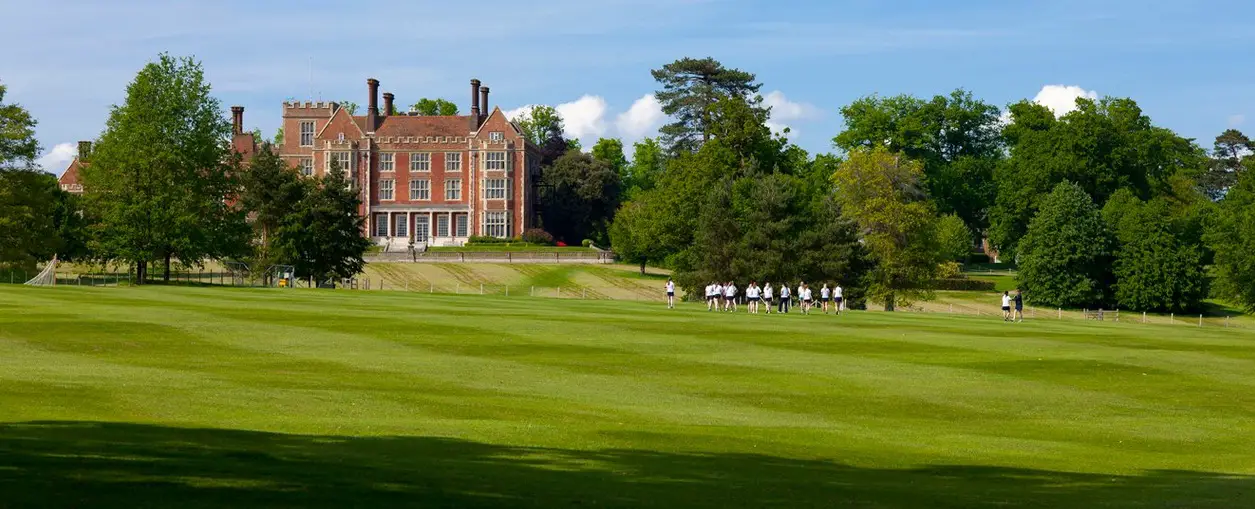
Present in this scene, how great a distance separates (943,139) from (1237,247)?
55838 mm

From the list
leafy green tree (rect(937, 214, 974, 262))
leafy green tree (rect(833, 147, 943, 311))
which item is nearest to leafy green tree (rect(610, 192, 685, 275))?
leafy green tree (rect(833, 147, 943, 311))

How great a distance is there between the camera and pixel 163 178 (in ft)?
282

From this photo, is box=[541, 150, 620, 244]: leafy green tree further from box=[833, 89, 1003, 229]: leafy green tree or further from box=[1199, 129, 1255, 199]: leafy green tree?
box=[1199, 129, 1255, 199]: leafy green tree

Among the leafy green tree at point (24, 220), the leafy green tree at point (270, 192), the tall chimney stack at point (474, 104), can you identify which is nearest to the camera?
the leafy green tree at point (24, 220)

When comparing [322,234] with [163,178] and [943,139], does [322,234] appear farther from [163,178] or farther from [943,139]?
[943,139]

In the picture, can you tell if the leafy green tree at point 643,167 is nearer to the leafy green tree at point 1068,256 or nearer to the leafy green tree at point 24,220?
the leafy green tree at point 1068,256

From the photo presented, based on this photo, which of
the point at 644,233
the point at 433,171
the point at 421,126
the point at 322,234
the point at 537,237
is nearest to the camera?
the point at 322,234

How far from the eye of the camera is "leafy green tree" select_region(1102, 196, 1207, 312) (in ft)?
337

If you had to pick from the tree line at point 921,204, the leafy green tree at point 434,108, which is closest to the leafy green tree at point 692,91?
the tree line at point 921,204

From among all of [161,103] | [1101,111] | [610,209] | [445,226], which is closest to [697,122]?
[610,209]

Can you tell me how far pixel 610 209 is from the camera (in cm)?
14738

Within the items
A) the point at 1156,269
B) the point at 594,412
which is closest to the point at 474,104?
the point at 1156,269

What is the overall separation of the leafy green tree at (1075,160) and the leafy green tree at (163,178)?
70862mm

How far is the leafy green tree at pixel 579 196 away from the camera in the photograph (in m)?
145
